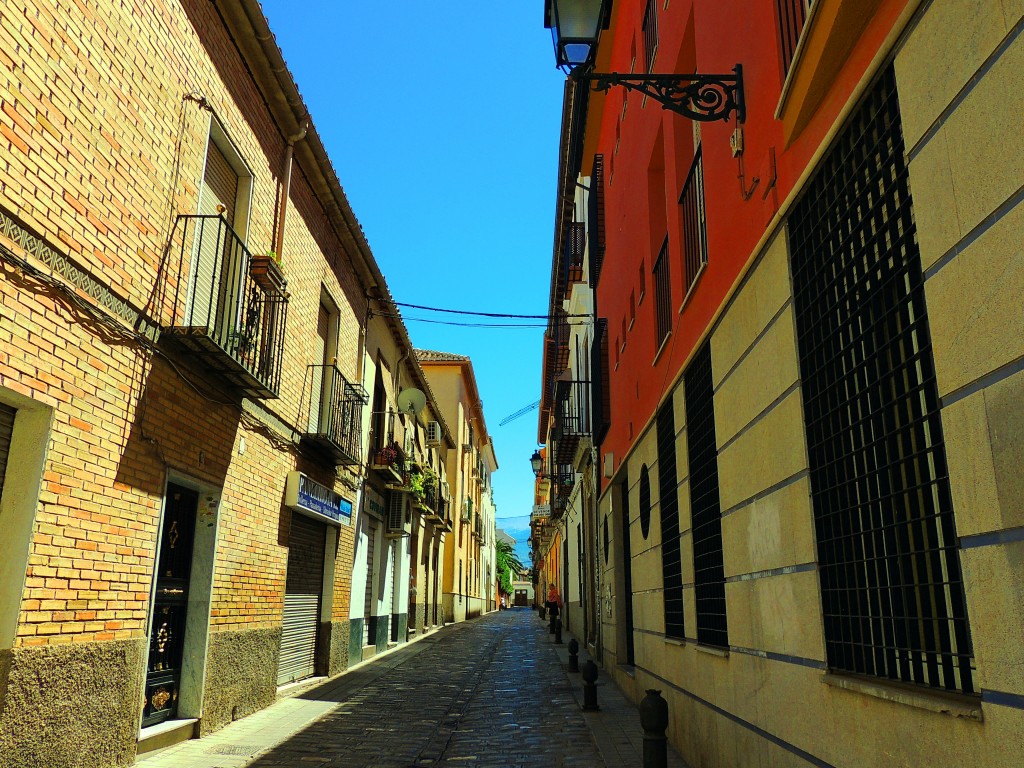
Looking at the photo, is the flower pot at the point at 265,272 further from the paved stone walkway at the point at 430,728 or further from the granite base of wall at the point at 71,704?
the paved stone walkway at the point at 430,728

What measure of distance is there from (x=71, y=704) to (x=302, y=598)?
6.73 metres

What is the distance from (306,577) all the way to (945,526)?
1098cm

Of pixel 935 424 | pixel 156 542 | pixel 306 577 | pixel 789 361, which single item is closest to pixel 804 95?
pixel 789 361

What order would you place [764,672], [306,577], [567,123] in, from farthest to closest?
[567,123] < [306,577] < [764,672]

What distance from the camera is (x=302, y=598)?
1231cm

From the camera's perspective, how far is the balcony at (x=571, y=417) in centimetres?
→ 1739

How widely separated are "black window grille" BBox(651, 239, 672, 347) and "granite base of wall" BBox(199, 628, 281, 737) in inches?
224

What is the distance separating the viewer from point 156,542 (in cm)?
707

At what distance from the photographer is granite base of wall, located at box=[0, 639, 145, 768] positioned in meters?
5.09

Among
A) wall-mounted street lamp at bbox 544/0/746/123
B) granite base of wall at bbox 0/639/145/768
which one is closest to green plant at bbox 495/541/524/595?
granite base of wall at bbox 0/639/145/768

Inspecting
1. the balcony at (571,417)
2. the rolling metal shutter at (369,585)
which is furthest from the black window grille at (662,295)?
the rolling metal shutter at (369,585)

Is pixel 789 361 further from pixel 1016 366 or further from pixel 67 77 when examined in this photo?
pixel 67 77

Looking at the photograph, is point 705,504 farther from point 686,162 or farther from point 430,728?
point 430,728

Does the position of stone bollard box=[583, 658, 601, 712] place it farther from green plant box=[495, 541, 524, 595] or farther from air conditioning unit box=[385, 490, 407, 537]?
green plant box=[495, 541, 524, 595]
